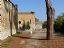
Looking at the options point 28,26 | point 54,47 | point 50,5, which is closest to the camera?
point 54,47

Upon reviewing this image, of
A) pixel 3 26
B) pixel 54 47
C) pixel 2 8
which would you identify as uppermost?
pixel 2 8

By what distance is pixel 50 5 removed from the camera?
2556 centimetres

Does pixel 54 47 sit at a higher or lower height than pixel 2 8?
lower

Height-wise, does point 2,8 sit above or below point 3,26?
above

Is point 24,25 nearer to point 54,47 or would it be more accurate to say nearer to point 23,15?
point 23,15

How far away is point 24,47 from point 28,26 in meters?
38.7

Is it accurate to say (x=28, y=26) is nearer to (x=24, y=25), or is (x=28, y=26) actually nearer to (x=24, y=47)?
(x=24, y=25)

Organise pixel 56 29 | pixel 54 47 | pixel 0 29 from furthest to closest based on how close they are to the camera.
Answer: pixel 56 29, pixel 0 29, pixel 54 47

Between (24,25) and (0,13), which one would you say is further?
(24,25)

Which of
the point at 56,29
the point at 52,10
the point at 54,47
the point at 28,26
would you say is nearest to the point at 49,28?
the point at 52,10

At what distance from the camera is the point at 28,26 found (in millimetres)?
57312

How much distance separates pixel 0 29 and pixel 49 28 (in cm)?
507

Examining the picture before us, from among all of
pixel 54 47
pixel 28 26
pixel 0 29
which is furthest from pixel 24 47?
pixel 28 26

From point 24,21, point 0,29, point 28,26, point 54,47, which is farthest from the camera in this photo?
point 24,21
